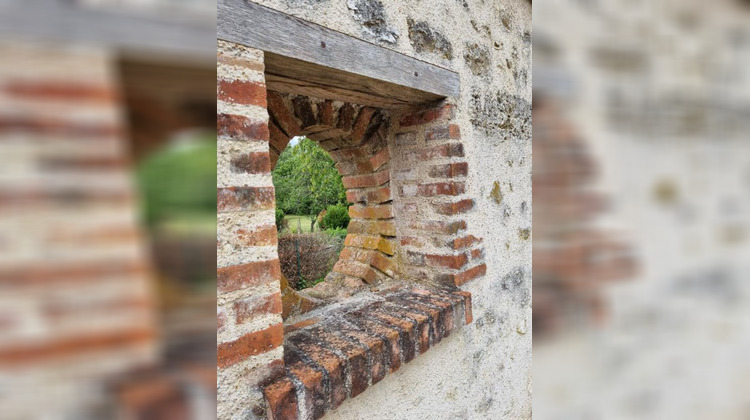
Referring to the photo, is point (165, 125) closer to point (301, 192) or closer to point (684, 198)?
point (684, 198)

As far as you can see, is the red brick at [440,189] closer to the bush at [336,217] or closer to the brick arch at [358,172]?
the brick arch at [358,172]

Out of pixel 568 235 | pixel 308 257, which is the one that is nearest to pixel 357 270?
pixel 568 235

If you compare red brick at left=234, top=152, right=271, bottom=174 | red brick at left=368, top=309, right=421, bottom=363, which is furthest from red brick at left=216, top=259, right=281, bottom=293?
red brick at left=368, top=309, right=421, bottom=363

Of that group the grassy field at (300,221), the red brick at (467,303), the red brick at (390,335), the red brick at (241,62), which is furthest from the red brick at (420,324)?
the grassy field at (300,221)

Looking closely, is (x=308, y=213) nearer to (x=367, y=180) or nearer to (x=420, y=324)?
(x=367, y=180)

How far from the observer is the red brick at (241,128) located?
903mm

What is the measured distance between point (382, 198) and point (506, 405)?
118 centimetres

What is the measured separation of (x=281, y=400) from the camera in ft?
3.09

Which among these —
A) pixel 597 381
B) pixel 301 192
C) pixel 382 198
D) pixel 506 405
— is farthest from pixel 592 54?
pixel 301 192

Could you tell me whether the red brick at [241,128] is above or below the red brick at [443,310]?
above

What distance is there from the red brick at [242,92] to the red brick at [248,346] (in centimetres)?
58

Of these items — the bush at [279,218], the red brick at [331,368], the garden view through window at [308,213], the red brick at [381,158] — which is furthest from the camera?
the bush at [279,218]

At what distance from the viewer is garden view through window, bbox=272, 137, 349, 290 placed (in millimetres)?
6475

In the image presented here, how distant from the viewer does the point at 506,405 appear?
6.10 ft
